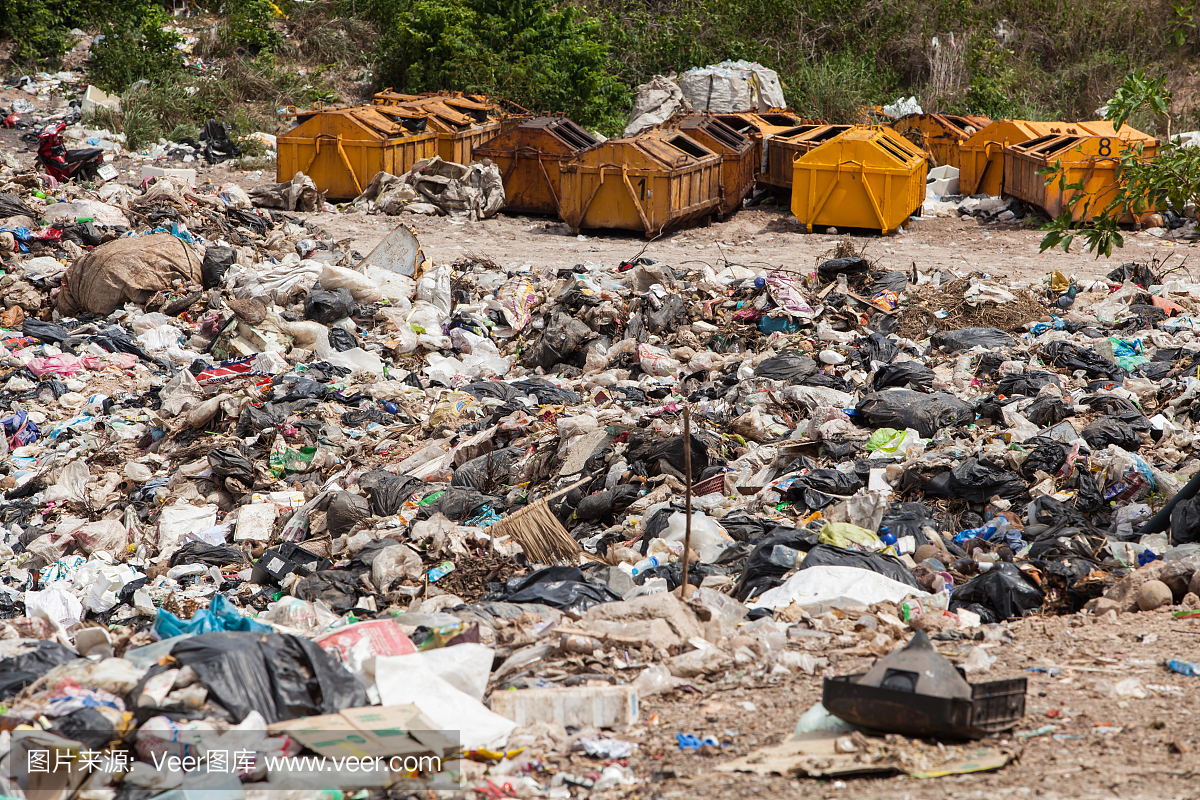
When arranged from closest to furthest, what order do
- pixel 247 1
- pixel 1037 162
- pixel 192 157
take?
pixel 1037 162
pixel 192 157
pixel 247 1

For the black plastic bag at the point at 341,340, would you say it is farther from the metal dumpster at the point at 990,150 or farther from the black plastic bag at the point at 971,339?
the metal dumpster at the point at 990,150

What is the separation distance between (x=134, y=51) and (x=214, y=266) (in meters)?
10.8

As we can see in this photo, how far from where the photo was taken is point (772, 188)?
14188 millimetres

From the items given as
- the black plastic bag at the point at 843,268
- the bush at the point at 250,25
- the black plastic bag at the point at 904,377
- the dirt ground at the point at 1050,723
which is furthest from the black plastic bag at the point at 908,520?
the bush at the point at 250,25

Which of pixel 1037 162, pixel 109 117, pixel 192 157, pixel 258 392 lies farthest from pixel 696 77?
pixel 258 392

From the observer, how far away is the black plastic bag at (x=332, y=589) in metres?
4.59

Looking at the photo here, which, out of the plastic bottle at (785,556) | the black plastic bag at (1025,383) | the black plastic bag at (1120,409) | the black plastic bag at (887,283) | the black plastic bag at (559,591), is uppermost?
the black plastic bag at (887,283)

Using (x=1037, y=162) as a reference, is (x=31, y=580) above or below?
below

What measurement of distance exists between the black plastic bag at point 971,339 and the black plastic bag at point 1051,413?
1.74m

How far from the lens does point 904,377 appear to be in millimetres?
6914

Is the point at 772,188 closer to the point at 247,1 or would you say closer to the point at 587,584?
the point at 587,584

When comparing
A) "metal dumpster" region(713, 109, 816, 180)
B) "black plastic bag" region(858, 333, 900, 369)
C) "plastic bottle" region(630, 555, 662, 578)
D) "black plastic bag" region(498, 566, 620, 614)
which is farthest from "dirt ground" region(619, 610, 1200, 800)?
"metal dumpster" region(713, 109, 816, 180)

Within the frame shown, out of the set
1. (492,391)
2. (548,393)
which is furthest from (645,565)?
(492,391)

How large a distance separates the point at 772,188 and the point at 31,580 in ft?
37.2
